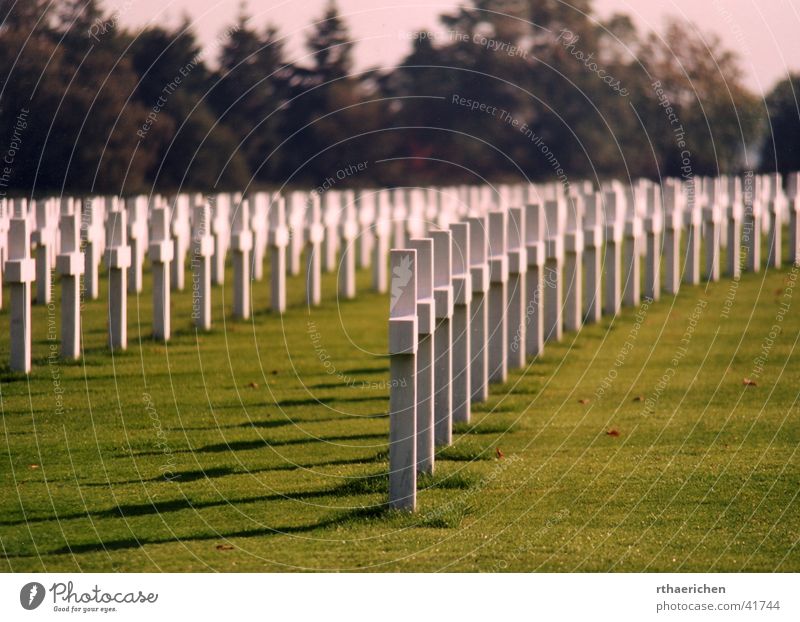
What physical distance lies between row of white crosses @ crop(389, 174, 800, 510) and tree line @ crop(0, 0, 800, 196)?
11.7ft

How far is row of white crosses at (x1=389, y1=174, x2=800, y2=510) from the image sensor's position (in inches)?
310

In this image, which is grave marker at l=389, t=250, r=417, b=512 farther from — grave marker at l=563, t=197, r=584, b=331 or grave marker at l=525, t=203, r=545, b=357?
grave marker at l=563, t=197, r=584, b=331

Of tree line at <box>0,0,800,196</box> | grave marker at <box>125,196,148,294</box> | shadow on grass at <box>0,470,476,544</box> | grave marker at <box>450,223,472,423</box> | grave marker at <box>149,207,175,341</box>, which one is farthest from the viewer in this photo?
tree line at <box>0,0,800,196</box>

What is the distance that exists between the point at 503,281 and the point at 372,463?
287 cm

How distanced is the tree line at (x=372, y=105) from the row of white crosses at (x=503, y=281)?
3559 millimetres

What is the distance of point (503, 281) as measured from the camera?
1170 centimetres

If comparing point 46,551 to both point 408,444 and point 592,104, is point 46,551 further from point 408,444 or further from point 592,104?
point 592,104

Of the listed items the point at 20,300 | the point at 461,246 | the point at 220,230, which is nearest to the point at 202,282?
the point at 20,300

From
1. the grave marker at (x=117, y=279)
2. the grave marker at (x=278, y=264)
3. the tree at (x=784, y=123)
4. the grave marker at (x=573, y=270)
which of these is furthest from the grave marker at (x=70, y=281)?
the tree at (x=784, y=123)

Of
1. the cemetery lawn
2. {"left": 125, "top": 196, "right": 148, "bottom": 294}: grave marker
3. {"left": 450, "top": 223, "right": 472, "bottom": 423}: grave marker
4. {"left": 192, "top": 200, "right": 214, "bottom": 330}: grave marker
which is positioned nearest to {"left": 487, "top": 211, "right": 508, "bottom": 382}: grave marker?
the cemetery lawn

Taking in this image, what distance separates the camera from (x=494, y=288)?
38.0 feet

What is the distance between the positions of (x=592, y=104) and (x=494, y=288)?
26337 millimetres

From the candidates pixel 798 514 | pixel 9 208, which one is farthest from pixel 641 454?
pixel 9 208

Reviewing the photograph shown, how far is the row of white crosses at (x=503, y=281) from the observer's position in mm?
7863
